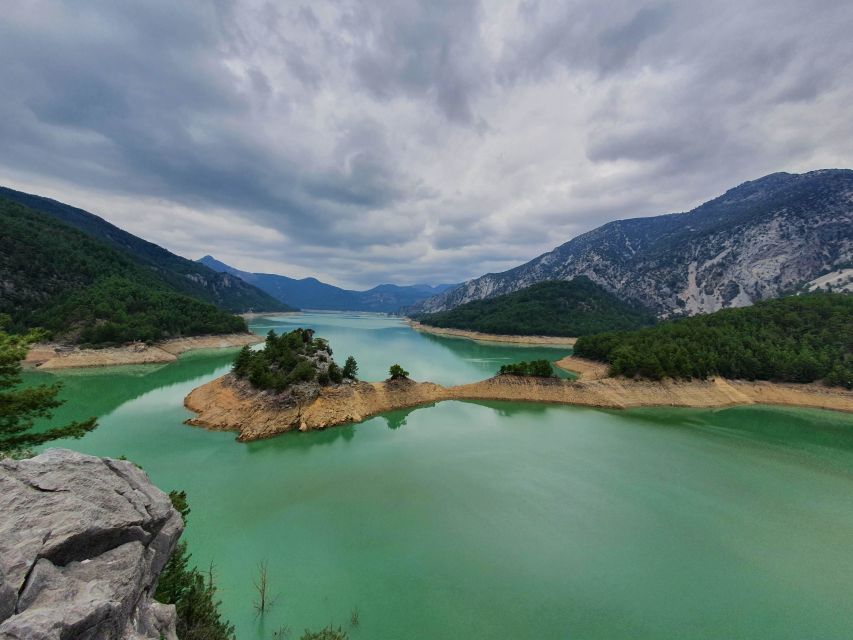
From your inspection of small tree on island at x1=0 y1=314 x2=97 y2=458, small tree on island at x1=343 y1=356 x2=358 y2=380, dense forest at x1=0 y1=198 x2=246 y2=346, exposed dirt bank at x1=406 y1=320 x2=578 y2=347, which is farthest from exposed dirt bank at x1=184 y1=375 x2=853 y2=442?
exposed dirt bank at x1=406 y1=320 x2=578 y2=347

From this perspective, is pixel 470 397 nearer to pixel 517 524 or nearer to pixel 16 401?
pixel 517 524

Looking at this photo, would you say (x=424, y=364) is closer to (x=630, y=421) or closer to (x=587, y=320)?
(x=630, y=421)

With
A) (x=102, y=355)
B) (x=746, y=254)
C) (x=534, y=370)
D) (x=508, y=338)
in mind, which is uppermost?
(x=746, y=254)

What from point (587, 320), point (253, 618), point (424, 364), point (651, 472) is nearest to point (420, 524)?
point (253, 618)

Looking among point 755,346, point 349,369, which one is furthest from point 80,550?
point 755,346

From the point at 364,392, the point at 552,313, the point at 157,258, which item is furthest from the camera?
the point at 157,258
